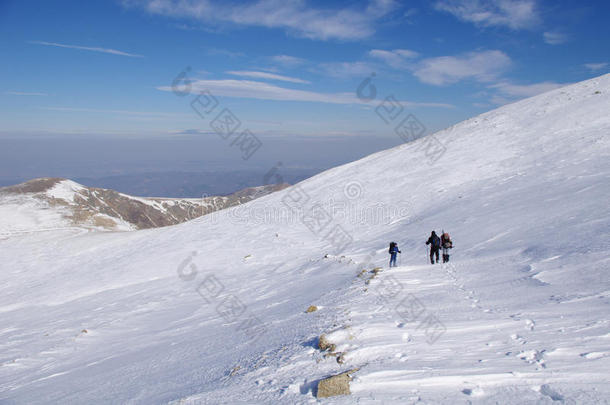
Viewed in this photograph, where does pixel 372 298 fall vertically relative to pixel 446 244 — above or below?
below

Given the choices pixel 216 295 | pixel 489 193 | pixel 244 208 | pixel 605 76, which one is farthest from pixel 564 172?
pixel 605 76

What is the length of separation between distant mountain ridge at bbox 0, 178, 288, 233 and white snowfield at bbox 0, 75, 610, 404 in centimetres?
3878

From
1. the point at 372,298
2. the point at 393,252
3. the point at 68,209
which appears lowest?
the point at 372,298

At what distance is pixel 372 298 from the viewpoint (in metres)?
9.46

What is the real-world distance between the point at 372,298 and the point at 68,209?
8577cm

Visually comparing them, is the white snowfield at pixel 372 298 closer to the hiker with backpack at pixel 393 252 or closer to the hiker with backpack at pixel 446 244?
the hiker with backpack at pixel 446 244

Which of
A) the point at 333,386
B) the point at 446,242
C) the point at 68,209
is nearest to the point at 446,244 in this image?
the point at 446,242

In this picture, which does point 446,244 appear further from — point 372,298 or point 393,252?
point 372,298

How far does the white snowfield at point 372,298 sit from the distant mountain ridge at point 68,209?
38775 mm

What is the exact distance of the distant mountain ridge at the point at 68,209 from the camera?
6681 centimetres

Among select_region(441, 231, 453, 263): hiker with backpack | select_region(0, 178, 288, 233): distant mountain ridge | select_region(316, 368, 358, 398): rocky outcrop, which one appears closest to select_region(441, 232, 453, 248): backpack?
select_region(441, 231, 453, 263): hiker with backpack

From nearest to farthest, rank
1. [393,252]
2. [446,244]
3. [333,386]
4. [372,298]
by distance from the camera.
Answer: [333,386] < [372,298] < [446,244] < [393,252]

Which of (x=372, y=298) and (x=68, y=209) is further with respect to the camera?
(x=68, y=209)

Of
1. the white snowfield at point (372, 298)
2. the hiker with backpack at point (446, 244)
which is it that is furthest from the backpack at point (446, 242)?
the white snowfield at point (372, 298)
